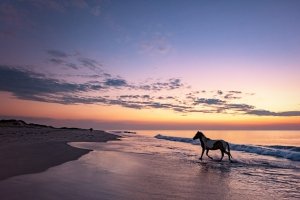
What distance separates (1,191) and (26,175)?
→ 85.7 inches

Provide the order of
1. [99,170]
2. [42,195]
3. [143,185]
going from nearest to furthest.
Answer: [42,195] < [143,185] < [99,170]

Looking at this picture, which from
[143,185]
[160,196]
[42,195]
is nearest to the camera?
[42,195]

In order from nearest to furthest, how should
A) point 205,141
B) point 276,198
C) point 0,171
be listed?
1. point 276,198
2. point 0,171
3. point 205,141

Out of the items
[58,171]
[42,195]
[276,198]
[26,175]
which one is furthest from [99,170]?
[276,198]

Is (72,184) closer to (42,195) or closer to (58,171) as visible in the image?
(42,195)

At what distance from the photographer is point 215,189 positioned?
8.33 m

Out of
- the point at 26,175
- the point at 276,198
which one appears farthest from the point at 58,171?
the point at 276,198

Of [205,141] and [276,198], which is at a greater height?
[205,141]

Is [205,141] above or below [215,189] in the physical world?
above

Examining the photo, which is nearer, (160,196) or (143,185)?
(160,196)

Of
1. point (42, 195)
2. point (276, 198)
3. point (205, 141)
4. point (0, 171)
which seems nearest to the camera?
point (42, 195)

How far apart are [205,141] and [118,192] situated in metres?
13.0

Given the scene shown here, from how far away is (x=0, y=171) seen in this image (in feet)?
28.9

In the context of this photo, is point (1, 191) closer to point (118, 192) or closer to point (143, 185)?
point (118, 192)
